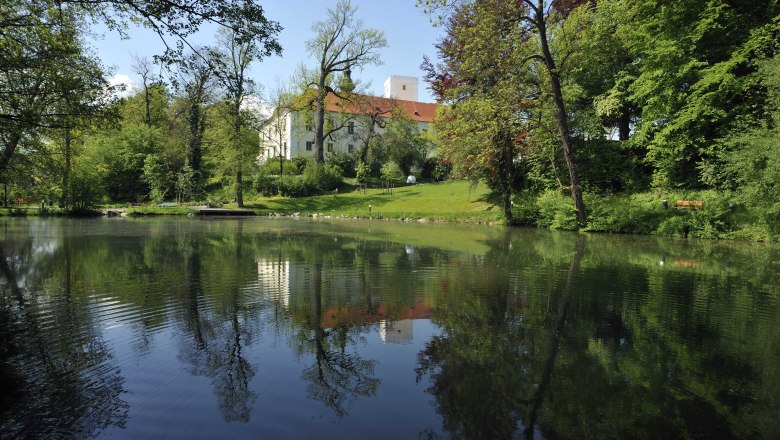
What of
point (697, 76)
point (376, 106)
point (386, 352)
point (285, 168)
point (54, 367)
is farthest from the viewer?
point (376, 106)

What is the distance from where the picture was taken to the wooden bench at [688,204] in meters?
20.7

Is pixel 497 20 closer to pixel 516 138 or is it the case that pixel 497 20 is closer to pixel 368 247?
pixel 516 138

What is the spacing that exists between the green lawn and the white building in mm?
7548

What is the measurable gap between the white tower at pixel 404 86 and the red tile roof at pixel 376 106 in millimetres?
7425

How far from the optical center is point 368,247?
1598cm

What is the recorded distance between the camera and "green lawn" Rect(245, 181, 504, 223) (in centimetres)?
3231

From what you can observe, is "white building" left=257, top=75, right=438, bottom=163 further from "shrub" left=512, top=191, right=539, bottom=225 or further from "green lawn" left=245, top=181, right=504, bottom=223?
"shrub" left=512, top=191, right=539, bottom=225

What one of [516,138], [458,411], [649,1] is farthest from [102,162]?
[458,411]

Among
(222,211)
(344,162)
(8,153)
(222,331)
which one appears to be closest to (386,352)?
(222,331)

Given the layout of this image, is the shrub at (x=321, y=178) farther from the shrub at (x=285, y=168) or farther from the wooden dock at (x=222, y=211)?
the wooden dock at (x=222, y=211)

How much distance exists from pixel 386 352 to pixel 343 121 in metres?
51.8

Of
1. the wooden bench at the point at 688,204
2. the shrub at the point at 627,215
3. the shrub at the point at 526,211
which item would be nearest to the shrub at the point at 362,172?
the shrub at the point at 526,211

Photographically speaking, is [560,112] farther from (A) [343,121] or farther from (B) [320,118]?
(A) [343,121]

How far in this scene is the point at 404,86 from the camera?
9212 centimetres
